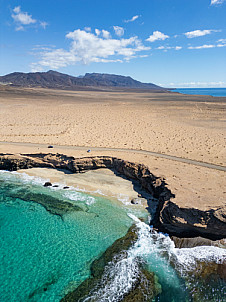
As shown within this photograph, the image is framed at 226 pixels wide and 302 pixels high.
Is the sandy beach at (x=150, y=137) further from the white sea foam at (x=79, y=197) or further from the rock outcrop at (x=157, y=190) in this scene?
the white sea foam at (x=79, y=197)

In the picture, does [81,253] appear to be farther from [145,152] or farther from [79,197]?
[145,152]

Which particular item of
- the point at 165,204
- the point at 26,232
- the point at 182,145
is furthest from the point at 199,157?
the point at 26,232

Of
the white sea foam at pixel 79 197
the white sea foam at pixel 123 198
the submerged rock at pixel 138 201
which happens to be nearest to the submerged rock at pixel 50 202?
the white sea foam at pixel 79 197

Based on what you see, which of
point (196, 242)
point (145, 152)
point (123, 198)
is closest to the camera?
point (196, 242)

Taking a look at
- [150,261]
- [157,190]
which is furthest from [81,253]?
[157,190]

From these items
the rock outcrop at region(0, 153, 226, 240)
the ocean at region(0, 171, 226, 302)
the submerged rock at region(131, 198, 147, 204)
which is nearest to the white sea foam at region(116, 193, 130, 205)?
the submerged rock at region(131, 198, 147, 204)

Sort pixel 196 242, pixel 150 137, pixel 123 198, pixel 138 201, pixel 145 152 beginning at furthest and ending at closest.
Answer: pixel 150 137 < pixel 145 152 < pixel 123 198 < pixel 138 201 < pixel 196 242

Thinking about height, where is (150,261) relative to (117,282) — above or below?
above
